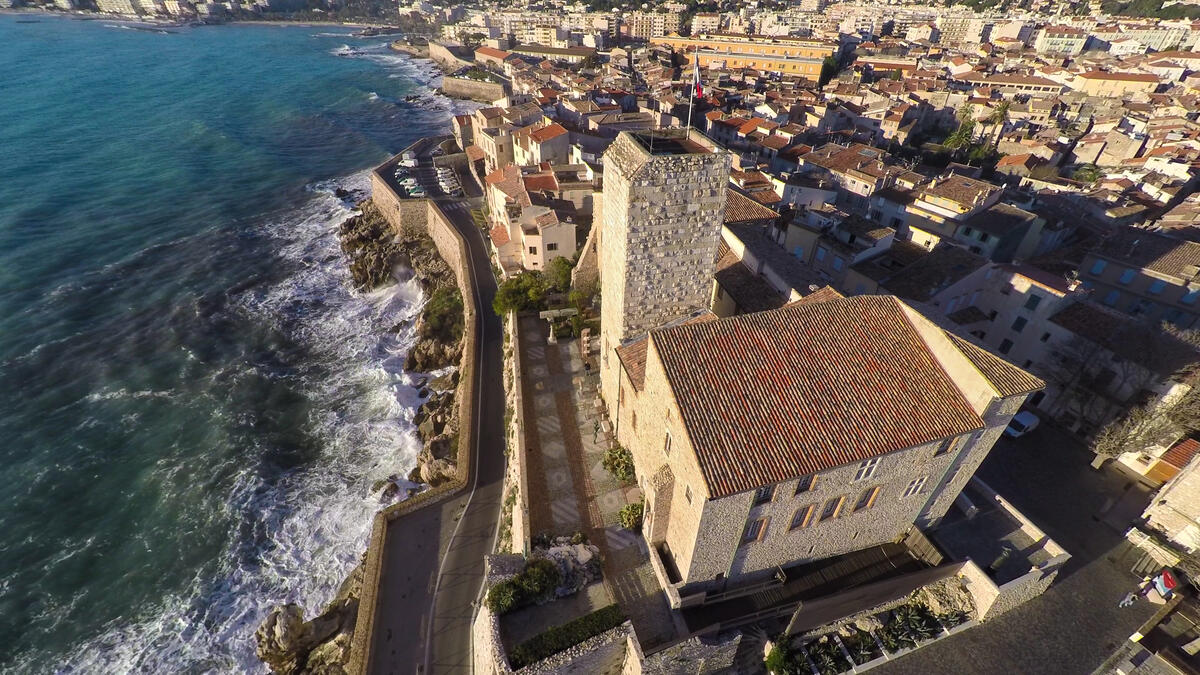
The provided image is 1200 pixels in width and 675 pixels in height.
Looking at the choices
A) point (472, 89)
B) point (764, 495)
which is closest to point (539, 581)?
point (764, 495)

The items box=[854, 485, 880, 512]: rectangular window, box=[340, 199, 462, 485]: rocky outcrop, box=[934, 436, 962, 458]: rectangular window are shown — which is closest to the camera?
A: box=[934, 436, 962, 458]: rectangular window

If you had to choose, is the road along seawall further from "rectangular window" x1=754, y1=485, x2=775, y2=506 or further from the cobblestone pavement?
the cobblestone pavement

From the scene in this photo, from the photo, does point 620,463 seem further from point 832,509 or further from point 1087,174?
point 1087,174

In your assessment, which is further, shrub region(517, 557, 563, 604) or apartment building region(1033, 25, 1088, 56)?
apartment building region(1033, 25, 1088, 56)

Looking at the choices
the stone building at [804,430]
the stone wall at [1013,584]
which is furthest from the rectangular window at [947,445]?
the stone wall at [1013,584]

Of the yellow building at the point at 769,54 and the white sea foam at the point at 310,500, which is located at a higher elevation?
the yellow building at the point at 769,54

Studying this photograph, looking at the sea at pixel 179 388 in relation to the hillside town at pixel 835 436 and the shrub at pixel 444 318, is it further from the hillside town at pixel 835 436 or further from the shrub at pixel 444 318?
the hillside town at pixel 835 436

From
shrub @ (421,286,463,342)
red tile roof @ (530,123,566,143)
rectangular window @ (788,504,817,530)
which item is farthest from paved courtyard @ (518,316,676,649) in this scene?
red tile roof @ (530,123,566,143)

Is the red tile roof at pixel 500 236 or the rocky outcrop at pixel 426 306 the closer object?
the rocky outcrop at pixel 426 306
